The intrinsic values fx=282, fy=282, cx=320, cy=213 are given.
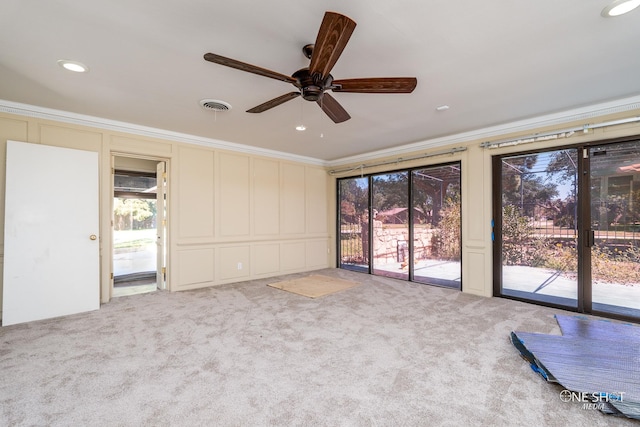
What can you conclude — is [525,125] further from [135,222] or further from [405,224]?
[135,222]

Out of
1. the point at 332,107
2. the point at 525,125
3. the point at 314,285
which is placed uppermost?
the point at 525,125

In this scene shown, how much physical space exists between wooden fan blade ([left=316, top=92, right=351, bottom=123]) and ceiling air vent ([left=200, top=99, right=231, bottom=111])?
1366 millimetres

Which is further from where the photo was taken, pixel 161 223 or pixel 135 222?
pixel 135 222

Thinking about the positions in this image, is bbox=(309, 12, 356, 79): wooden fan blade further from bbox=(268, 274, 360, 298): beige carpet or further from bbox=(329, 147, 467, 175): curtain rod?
bbox=(329, 147, 467, 175): curtain rod

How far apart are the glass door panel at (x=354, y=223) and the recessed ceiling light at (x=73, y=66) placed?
16.0 ft

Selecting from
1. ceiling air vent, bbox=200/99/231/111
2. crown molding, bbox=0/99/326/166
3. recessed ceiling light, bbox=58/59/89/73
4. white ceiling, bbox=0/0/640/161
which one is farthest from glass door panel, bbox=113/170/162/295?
recessed ceiling light, bbox=58/59/89/73

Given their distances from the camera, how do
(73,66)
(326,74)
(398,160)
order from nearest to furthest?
1. (326,74)
2. (73,66)
3. (398,160)

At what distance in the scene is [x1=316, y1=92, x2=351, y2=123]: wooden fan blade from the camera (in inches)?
92.6

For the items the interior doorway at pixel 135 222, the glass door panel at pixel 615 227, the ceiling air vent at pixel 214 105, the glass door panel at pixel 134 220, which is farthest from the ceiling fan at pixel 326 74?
the glass door panel at pixel 134 220

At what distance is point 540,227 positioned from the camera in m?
3.98

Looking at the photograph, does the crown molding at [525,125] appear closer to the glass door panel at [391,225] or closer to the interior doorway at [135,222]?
the glass door panel at [391,225]

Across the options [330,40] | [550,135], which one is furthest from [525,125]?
[330,40]

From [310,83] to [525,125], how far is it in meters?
3.53

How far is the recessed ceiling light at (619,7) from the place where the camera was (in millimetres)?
1768
